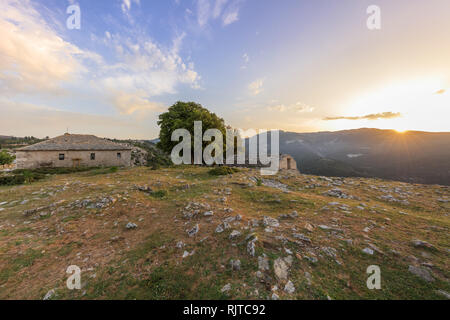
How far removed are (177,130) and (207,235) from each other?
20.0 meters

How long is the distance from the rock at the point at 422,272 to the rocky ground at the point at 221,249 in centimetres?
3

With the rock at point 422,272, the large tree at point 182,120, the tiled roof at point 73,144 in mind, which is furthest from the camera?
the tiled roof at point 73,144

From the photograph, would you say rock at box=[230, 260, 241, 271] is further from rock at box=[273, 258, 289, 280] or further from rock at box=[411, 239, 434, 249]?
rock at box=[411, 239, 434, 249]

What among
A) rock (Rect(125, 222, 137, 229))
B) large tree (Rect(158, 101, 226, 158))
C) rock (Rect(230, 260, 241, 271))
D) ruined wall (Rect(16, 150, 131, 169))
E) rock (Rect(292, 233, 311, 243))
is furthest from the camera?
ruined wall (Rect(16, 150, 131, 169))

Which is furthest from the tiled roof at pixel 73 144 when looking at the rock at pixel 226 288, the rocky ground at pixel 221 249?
the rock at pixel 226 288

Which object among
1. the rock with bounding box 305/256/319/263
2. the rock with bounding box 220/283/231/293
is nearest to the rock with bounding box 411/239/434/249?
the rock with bounding box 305/256/319/263

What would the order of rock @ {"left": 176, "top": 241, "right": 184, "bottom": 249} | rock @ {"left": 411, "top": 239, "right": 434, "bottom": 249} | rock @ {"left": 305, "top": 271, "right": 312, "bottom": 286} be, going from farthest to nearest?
rock @ {"left": 176, "top": 241, "right": 184, "bottom": 249} < rock @ {"left": 411, "top": 239, "right": 434, "bottom": 249} < rock @ {"left": 305, "top": 271, "right": 312, "bottom": 286}

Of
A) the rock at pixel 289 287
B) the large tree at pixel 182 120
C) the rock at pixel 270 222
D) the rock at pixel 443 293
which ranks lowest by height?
the rock at pixel 443 293

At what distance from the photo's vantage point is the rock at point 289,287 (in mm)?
3715

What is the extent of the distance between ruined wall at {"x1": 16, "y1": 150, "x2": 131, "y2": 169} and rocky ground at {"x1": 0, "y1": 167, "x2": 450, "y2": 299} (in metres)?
23.5

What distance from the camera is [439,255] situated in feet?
15.8

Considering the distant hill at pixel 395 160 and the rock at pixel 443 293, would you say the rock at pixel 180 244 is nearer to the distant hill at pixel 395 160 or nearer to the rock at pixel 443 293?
the rock at pixel 443 293

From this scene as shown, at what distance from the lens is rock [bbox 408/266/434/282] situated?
13.2 ft
